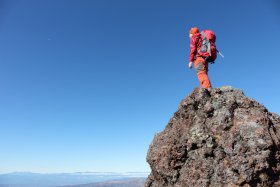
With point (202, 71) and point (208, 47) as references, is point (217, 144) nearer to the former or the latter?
point (202, 71)

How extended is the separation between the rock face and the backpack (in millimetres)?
3760

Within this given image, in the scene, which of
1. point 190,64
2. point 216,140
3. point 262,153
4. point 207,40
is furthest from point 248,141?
point 207,40

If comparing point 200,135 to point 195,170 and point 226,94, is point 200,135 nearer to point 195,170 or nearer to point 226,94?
point 195,170

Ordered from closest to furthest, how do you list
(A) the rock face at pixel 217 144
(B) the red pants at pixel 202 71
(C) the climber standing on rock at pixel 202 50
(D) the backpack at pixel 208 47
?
(A) the rock face at pixel 217 144
(B) the red pants at pixel 202 71
(C) the climber standing on rock at pixel 202 50
(D) the backpack at pixel 208 47

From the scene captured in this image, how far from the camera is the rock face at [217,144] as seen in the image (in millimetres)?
8039

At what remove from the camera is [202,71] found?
13641mm

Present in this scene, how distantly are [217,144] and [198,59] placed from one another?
20.9 ft

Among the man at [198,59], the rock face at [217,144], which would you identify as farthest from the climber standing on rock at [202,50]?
the rock face at [217,144]

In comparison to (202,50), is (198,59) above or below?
below

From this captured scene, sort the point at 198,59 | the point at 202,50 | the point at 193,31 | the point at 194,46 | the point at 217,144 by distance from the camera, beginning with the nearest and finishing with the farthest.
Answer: the point at 217,144
the point at 198,59
the point at 202,50
the point at 194,46
the point at 193,31

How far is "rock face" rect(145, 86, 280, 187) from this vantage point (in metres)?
8.04

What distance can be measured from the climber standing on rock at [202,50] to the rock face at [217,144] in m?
3.09

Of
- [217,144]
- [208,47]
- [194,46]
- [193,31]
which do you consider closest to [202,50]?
[208,47]

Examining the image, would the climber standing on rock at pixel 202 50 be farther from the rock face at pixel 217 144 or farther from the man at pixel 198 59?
the rock face at pixel 217 144
